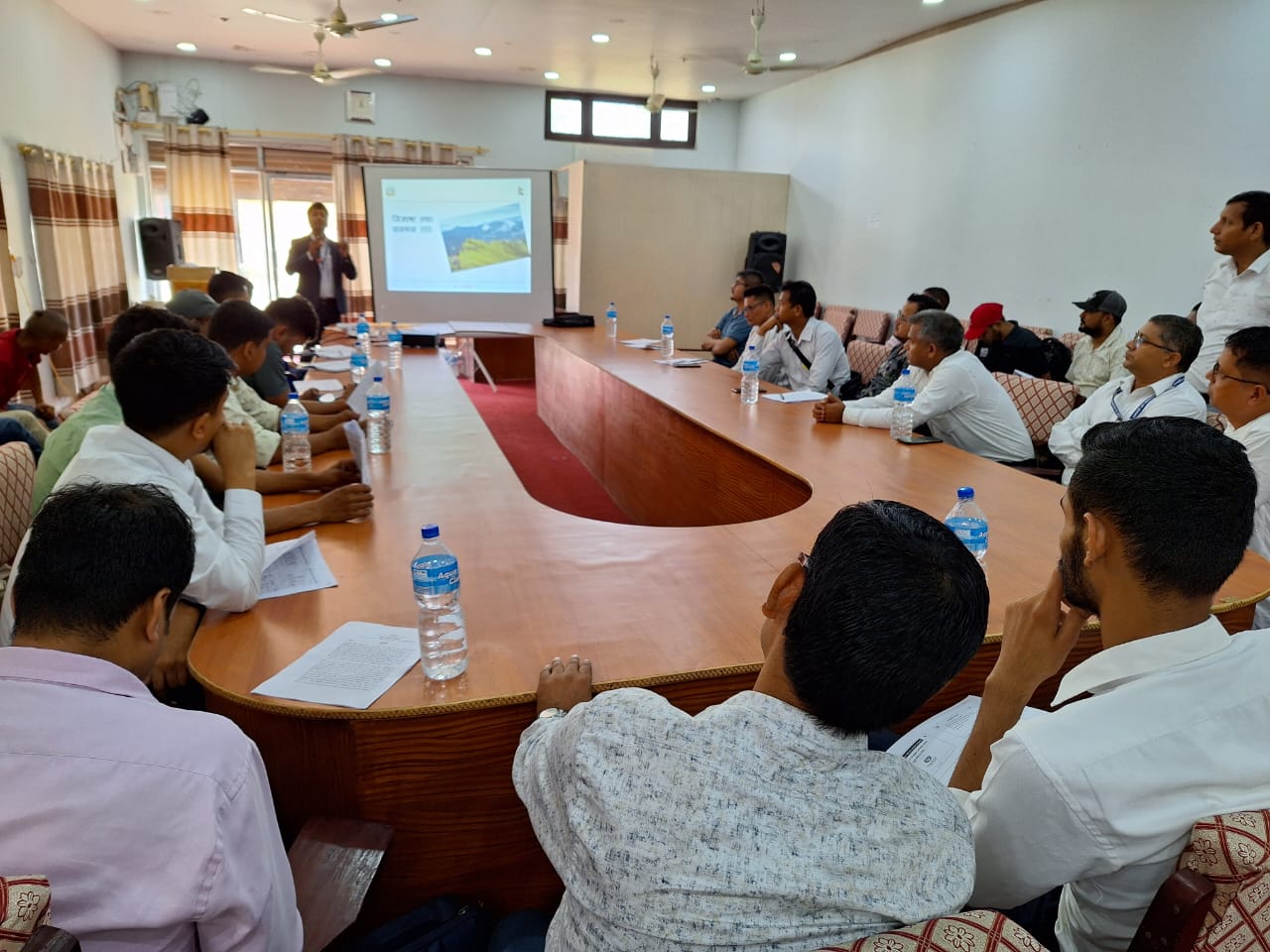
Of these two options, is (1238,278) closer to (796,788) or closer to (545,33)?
(796,788)

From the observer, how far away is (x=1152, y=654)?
0.97 metres

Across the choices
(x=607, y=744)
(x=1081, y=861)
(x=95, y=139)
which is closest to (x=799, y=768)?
(x=607, y=744)

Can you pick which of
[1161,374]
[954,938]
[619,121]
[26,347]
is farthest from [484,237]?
[954,938]

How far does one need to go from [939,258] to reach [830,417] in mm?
3669

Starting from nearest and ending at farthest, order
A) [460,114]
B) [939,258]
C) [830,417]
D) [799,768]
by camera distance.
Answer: [799,768], [830,417], [939,258], [460,114]

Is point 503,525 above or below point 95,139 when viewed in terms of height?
below

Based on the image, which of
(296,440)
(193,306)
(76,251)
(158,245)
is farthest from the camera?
(158,245)

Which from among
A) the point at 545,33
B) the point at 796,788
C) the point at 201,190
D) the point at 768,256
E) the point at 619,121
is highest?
the point at 545,33

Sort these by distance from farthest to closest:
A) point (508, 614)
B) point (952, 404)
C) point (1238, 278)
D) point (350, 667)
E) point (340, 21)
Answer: point (340, 21)
point (1238, 278)
point (952, 404)
point (508, 614)
point (350, 667)

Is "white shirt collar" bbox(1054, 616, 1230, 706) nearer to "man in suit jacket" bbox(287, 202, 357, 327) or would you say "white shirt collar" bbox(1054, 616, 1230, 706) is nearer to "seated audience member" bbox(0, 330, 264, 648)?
"seated audience member" bbox(0, 330, 264, 648)

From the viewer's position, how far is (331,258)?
716 cm

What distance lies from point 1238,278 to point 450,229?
5.75m

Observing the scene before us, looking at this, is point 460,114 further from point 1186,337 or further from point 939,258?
point 1186,337

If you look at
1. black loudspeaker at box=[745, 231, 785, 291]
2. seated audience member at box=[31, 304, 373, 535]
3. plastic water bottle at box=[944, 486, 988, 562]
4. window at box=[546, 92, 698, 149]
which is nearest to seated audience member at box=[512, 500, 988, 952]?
plastic water bottle at box=[944, 486, 988, 562]
